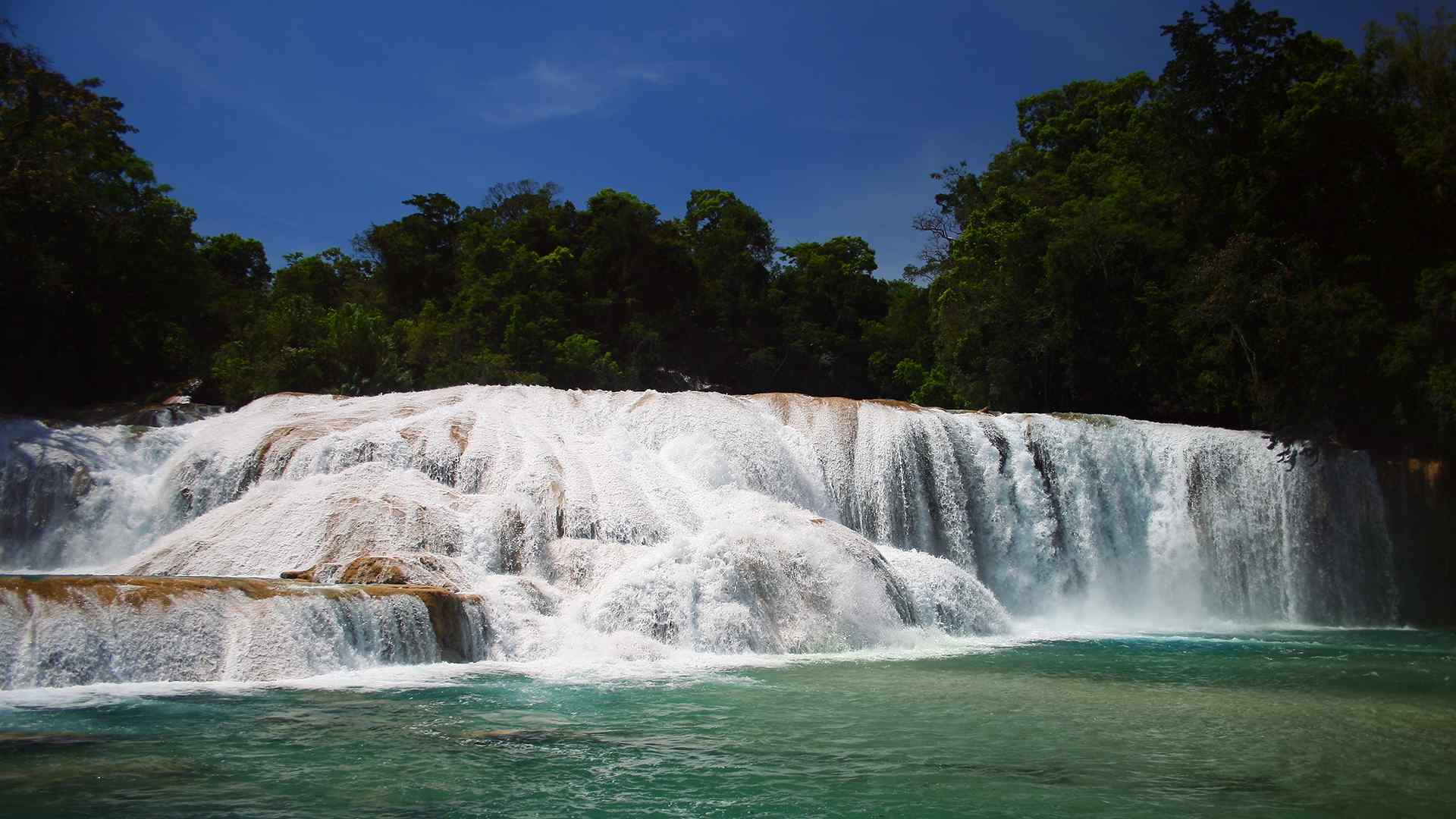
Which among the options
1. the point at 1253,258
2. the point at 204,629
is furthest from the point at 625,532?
the point at 1253,258

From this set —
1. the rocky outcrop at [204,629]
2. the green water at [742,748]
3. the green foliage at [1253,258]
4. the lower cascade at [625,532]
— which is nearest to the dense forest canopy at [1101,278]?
the green foliage at [1253,258]

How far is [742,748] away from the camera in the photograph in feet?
24.8

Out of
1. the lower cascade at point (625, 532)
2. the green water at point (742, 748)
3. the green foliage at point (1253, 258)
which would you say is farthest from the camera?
the green foliage at point (1253, 258)

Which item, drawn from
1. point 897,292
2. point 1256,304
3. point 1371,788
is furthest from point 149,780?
point 897,292

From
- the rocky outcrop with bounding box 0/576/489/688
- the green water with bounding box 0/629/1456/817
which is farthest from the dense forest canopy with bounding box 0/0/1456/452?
the rocky outcrop with bounding box 0/576/489/688

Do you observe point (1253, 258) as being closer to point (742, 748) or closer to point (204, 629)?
point (742, 748)

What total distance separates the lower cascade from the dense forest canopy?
2855mm

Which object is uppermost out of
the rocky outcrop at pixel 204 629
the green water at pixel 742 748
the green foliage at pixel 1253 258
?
the green foliage at pixel 1253 258

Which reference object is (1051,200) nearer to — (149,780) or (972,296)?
(972,296)

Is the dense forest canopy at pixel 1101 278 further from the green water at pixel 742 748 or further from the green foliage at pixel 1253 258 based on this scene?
the green water at pixel 742 748

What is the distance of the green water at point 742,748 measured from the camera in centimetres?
618

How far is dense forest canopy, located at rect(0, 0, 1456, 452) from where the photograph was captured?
21.7 meters

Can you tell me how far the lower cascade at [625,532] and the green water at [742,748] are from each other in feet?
3.03

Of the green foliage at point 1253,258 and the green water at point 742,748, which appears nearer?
the green water at point 742,748
